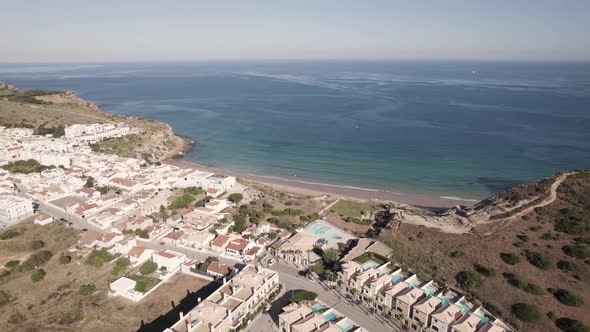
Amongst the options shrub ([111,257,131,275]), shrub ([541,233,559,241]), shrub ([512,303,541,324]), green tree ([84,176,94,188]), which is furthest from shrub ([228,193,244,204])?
shrub ([541,233,559,241])

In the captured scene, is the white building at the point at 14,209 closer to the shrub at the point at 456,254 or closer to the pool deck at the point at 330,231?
the pool deck at the point at 330,231

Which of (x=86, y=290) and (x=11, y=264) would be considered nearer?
(x=86, y=290)

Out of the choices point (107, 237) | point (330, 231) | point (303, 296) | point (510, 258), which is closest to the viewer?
point (303, 296)

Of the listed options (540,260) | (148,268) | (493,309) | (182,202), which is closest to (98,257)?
(148,268)

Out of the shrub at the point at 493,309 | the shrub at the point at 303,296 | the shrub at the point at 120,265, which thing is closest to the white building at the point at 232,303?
the shrub at the point at 303,296

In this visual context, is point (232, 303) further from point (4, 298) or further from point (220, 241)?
point (4, 298)

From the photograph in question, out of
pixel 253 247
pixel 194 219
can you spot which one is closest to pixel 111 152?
pixel 194 219

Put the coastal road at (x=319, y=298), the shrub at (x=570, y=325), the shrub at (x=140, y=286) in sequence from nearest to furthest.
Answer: the shrub at (x=570, y=325)
the coastal road at (x=319, y=298)
the shrub at (x=140, y=286)
